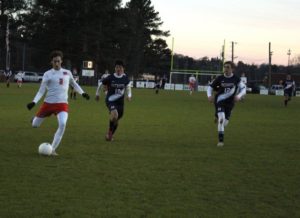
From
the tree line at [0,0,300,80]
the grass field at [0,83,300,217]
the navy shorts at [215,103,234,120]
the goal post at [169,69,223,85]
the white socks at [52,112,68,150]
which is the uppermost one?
the tree line at [0,0,300,80]

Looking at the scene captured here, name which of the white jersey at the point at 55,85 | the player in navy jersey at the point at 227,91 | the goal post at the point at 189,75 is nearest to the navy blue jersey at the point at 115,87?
the player in navy jersey at the point at 227,91

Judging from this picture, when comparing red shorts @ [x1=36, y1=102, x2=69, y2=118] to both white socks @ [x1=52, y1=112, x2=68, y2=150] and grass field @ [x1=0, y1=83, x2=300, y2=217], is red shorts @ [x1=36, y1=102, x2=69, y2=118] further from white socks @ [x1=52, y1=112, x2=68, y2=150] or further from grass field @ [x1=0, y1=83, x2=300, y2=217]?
grass field @ [x1=0, y1=83, x2=300, y2=217]

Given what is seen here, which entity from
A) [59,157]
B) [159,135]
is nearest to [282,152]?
[159,135]

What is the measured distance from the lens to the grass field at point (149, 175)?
6.40m

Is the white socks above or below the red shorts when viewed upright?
below

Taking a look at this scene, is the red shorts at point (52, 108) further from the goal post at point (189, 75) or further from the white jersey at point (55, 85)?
Answer: the goal post at point (189, 75)

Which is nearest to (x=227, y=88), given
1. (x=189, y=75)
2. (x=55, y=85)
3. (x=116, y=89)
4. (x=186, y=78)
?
(x=116, y=89)

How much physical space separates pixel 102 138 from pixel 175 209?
23.8 ft

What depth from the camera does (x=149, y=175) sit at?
8.41m

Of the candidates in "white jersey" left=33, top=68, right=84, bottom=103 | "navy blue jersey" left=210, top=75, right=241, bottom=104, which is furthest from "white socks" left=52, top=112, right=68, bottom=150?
"navy blue jersey" left=210, top=75, right=241, bottom=104

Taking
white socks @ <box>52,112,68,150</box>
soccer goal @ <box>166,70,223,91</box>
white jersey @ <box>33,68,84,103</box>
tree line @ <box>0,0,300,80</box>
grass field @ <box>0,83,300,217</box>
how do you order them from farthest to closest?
tree line @ <box>0,0,300,80</box>
soccer goal @ <box>166,70,223,91</box>
white jersey @ <box>33,68,84,103</box>
white socks @ <box>52,112,68,150</box>
grass field @ <box>0,83,300,217</box>

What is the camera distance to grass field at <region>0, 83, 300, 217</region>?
640 centimetres

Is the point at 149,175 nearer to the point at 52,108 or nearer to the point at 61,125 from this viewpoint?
the point at 61,125

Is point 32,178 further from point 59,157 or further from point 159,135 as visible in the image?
point 159,135
